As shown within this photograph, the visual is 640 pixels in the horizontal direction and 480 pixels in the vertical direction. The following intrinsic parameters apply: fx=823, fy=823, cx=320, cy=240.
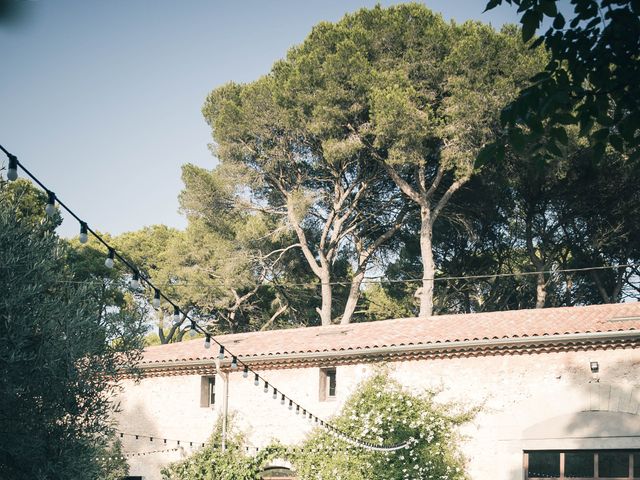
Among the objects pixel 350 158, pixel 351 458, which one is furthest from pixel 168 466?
pixel 350 158

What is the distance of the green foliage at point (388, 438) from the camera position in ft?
49.9

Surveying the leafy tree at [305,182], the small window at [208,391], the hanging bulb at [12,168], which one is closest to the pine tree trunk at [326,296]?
the leafy tree at [305,182]

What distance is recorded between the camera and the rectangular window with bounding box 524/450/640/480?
13.8 metres

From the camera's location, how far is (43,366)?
39.8ft

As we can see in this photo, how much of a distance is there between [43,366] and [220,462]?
244 inches

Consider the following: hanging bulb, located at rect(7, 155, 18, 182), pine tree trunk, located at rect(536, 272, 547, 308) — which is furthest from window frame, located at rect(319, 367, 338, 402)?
hanging bulb, located at rect(7, 155, 18, 182)

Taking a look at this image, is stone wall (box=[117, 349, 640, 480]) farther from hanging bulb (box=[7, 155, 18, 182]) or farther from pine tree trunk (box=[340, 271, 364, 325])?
hanging bulb (box=[7, 155, 18, 182])

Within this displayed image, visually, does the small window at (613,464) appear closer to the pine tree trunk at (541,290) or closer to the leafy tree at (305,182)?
the pine tree trunk at (541,290)

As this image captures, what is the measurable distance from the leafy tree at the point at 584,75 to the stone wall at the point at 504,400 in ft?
31.5

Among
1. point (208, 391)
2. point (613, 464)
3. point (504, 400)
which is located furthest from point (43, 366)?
point (613, 464)

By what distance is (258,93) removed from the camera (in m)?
26.2

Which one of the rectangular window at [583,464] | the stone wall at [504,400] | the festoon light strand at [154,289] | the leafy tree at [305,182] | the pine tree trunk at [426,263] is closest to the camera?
the festoon light strand at [154,289]

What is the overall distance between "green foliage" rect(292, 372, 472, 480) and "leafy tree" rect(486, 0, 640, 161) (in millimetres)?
10665

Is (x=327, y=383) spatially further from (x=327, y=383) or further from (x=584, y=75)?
(x=584, y=75)
